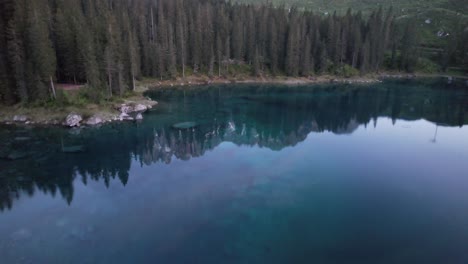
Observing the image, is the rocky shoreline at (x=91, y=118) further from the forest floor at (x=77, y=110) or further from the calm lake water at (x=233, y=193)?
the calm lake water at (x=233, y=193)

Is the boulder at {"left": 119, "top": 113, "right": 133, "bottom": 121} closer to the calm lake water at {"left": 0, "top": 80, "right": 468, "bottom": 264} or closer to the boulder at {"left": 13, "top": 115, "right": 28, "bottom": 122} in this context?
the calm lake water at {"left": 0, "top": 80, "right": 468, "bottom": 264}

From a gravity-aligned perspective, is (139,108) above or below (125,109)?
below

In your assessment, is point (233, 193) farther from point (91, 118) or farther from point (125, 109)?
point (125, 109)

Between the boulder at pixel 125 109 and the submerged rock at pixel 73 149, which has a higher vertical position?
the boulder at pixel 125 109

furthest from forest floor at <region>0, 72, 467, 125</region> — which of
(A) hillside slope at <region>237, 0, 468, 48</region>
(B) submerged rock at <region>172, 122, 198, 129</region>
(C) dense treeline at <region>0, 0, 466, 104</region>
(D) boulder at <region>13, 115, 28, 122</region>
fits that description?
(A) hillside slope at <region>237, 0, 468, 48</region>

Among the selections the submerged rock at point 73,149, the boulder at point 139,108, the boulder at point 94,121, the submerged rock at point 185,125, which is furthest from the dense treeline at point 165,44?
the submerged rock at point 185,125

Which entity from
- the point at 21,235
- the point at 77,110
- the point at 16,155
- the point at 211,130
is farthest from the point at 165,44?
the point at 21,235
